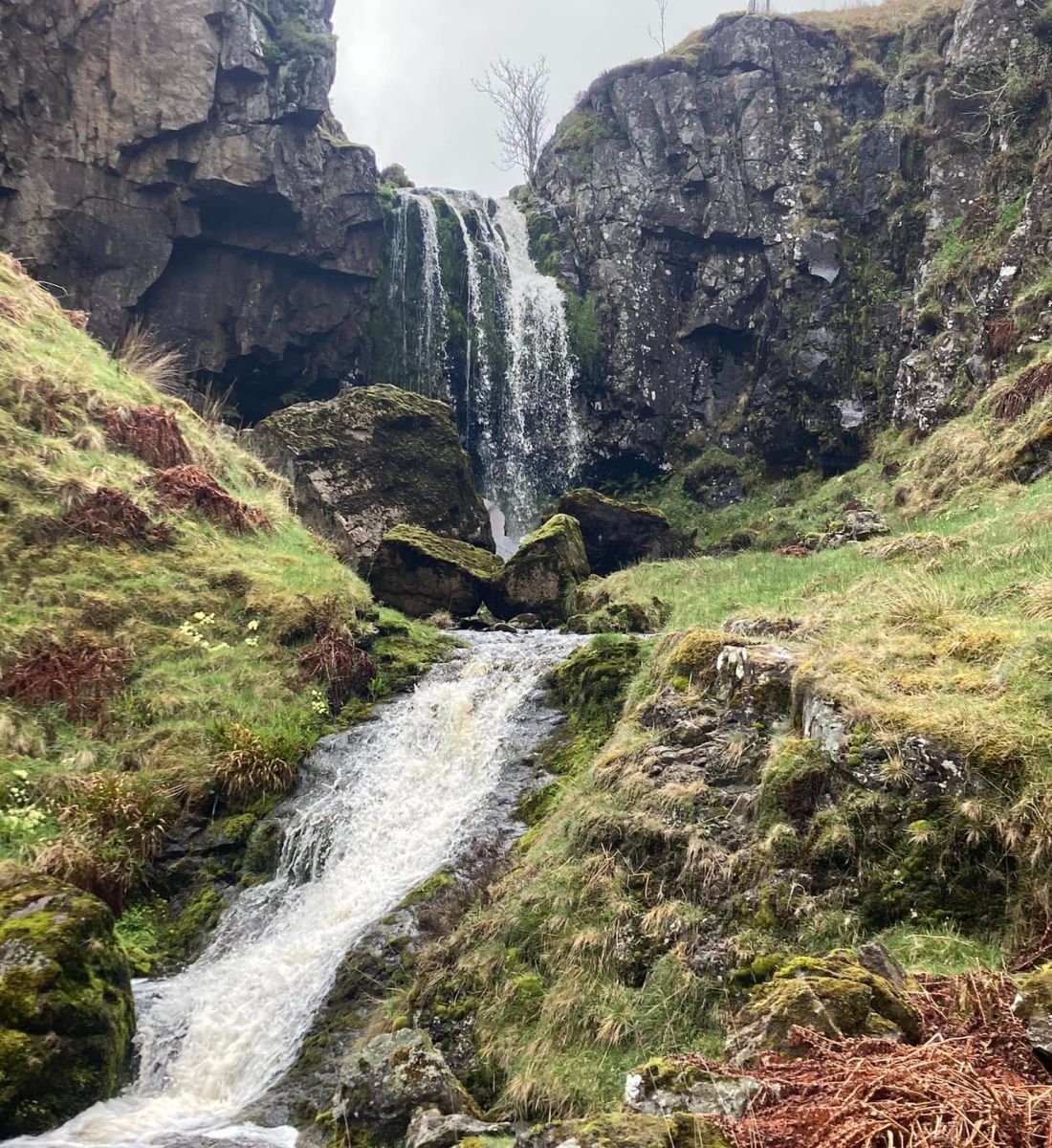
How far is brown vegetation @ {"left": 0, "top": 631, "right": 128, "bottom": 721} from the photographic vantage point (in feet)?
31.5

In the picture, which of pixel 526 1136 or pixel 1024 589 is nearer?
pixel 526 1136

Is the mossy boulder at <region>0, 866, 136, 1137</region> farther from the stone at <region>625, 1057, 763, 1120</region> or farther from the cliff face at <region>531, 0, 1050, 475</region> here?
the cliff face at <region>531, 0, 1050, 475</region>

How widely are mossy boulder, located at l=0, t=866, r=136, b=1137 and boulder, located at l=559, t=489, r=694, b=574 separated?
1712cm

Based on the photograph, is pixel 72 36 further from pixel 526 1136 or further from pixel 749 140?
pixel 526 1136

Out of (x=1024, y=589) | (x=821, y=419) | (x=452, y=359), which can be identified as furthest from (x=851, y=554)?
(x=452, y=359)

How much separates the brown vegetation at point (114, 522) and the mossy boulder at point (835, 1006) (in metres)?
11.6

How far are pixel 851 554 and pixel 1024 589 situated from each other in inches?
223

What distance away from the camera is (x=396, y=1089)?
481cm

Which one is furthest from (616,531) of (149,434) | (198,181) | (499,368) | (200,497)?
(198,181)

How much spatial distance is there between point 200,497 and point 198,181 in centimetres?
1582

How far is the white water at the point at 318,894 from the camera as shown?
19.6ft

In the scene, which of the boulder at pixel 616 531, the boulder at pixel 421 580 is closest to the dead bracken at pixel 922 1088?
the boulder at pixel 421 580

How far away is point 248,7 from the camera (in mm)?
25422

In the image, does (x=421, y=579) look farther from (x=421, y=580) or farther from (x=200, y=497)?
(x=200, y=497)
